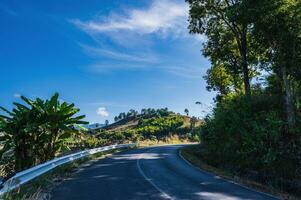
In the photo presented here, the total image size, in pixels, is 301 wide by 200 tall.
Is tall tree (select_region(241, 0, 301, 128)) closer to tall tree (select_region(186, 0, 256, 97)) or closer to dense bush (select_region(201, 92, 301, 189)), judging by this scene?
dense bush (select_region(201, 92, 301, 189))

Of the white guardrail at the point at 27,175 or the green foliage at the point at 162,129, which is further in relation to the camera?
the green foliage at the point at 162,129

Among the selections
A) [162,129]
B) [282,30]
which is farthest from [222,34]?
[162,129]

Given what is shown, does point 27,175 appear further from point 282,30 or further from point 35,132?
point 282,30

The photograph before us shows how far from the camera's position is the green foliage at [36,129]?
603 inches

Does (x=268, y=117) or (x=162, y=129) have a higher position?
(x=162, y=129)

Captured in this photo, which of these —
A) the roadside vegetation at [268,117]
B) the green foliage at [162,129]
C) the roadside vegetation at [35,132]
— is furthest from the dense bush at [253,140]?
the green foliage at [162,129]

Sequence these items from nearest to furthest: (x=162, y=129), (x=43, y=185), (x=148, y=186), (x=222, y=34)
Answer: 1. (x=43, y=185)
2. (x=148, y=186)
3. (x=222, y=34)
4. (x=162, y=129)

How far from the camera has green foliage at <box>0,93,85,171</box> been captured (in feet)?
50.3

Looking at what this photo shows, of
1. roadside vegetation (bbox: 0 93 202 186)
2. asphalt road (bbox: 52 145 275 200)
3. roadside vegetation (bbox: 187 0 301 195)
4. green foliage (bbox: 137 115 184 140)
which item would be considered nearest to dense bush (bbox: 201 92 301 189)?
roadside vegetation (bbox: 187 0 301 195)

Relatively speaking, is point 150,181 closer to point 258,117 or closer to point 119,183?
point 119,183

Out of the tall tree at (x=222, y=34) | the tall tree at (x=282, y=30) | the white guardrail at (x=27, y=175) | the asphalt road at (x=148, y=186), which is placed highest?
the tall tree at (x=222, y=34)

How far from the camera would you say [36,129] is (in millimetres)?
15750

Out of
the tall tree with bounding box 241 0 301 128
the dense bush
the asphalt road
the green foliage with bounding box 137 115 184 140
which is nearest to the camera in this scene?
the asphalt road

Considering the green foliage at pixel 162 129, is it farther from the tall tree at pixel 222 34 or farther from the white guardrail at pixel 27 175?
the white guardrail at pixel 27 175
